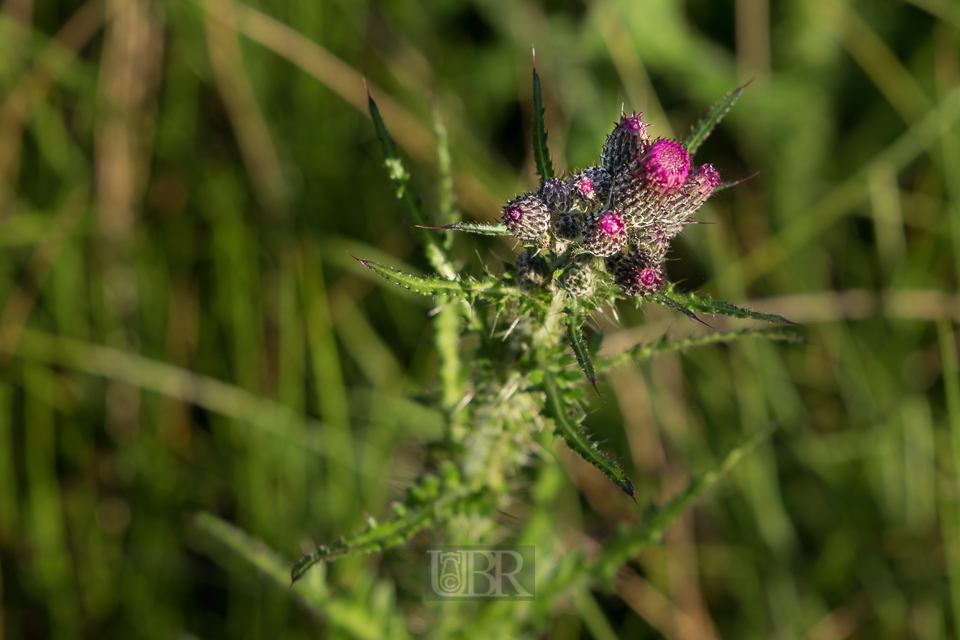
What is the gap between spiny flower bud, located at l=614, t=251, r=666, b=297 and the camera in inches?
83.8

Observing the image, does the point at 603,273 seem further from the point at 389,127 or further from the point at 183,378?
the point at 183,378

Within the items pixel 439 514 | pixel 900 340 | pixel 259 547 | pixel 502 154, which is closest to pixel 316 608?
pixel 259 547

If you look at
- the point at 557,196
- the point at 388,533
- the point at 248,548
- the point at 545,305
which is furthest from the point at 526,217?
the point at 248,548

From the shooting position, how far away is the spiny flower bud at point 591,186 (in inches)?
91.5

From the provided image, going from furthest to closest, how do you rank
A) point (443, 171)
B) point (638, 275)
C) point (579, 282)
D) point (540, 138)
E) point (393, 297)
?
point (393, 297), point (443, 171), point (540, 138), point (579, 282), point (638, 275)

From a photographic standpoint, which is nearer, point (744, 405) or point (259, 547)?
point (259, 547)

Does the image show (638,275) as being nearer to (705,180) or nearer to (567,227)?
(567,227)

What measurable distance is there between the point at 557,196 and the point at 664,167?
14.2 inches

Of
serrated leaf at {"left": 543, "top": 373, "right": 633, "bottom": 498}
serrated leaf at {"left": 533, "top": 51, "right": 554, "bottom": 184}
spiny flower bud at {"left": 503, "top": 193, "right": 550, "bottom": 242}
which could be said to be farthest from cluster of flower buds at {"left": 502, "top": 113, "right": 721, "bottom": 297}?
serrated leaf at {"left": 543, "top": 373, "right": 633, "bottom": 498}

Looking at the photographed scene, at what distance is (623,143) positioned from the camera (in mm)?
2324

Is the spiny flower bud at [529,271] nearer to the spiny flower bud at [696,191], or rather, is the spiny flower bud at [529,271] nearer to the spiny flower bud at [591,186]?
the spiny flower bud at [591,186]

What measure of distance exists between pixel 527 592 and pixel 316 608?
1.01 metres

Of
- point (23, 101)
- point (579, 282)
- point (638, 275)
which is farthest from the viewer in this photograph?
point (23, 101)

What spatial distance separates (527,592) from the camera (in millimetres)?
3281
